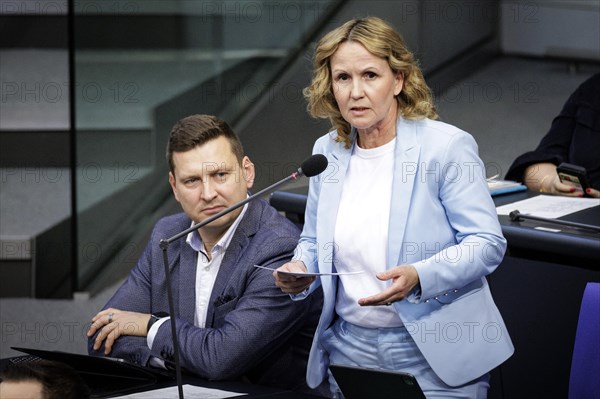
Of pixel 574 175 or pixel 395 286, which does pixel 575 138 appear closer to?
pixel 574 175

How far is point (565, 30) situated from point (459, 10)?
667mm

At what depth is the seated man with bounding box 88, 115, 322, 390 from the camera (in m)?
2.55

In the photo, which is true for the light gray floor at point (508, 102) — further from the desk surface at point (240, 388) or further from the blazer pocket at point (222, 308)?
the desk surface at point (240, 388)

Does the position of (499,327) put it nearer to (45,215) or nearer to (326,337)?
(326,337)

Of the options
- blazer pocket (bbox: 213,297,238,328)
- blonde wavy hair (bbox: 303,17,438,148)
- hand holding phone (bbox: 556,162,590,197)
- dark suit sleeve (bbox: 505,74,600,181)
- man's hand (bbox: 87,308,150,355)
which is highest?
blonde wavy hair (bbox: 303,17,438,148)

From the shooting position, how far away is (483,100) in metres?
5.94

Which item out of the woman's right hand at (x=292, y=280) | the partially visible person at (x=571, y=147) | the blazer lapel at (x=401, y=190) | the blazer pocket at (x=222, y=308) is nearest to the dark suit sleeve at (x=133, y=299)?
the blazer pocket at (x=222, y=308)

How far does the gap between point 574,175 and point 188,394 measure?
1.57 meters

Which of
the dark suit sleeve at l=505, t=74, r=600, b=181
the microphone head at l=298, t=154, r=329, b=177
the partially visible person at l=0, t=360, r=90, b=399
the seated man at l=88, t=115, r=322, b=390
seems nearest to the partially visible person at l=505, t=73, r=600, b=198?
the dark suit sleeve at l=505, t=74, r=600, b=181

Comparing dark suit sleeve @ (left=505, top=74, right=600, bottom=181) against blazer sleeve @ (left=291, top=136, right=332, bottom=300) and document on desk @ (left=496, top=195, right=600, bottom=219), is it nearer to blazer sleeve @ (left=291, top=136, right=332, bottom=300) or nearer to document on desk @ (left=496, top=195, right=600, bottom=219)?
document on desk @ (left=496, top=195, right=600, bottom=219)

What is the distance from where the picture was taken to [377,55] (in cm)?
233

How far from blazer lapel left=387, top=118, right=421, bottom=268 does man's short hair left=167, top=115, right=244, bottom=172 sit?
52cm

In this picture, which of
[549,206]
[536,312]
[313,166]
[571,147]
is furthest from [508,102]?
[313,166]

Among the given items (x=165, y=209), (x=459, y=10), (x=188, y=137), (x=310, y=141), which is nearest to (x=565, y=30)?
(x=459, y=10)
